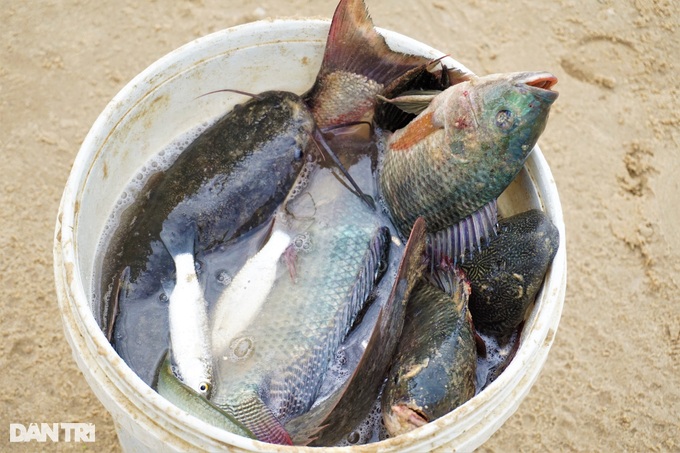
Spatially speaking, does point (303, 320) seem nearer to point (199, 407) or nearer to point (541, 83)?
point (199, 407)

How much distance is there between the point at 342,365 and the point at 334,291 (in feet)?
0.77

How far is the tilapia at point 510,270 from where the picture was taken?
212 centimetres

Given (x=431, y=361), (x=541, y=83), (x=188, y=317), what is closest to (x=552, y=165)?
(x=541, y=83)

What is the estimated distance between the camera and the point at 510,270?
2.16 m

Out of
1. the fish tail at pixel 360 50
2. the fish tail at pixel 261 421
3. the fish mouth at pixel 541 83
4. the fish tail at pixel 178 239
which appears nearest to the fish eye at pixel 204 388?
the fish tail at pixel 261 421

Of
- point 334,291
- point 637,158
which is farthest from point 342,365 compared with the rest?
point 637,158

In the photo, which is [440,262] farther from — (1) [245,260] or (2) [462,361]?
(1) [245,260]

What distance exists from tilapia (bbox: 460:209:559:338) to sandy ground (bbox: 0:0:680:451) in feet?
3.46

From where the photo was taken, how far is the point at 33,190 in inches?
132

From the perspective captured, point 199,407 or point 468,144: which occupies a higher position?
point 468,144

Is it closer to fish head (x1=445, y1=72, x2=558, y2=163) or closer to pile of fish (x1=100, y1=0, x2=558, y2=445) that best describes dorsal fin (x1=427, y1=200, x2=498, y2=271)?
pile of fish (x1=100, y1=0, x2=558, y2=445)

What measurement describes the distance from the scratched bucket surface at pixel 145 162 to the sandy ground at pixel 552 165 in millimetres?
1007

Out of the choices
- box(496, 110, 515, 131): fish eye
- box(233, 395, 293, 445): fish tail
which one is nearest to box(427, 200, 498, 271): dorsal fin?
box(496, 110, 515, 131): fish eye

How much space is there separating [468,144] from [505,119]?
134 millimetres
